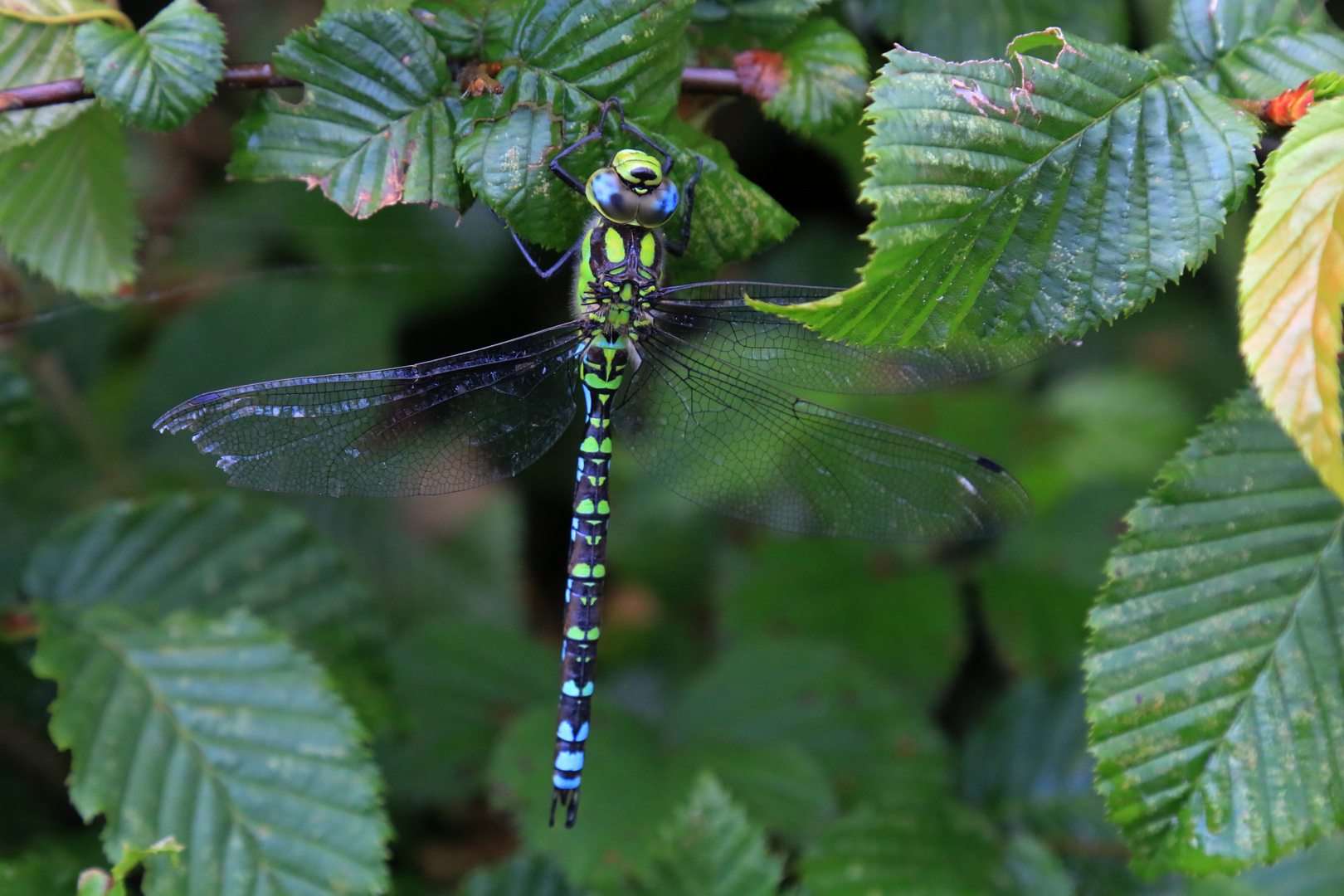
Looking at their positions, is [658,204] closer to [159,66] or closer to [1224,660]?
[159,66]

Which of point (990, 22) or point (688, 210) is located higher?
point (990, 22)

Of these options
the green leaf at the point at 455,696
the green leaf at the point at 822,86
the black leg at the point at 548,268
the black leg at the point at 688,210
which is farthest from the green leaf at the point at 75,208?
the green leaf at the point at 455,696

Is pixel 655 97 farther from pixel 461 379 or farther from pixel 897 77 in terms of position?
pixel 461 379

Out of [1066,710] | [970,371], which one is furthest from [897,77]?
[1066,710]

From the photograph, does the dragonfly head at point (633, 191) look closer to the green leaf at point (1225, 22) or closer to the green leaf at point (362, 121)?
the green leaf at point (362, 121)

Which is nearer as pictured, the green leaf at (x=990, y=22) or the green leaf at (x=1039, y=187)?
the green leaf at (x=1039, y=187)

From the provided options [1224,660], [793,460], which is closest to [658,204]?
[793,460]

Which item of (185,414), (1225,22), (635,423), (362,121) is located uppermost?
(1225,22)
